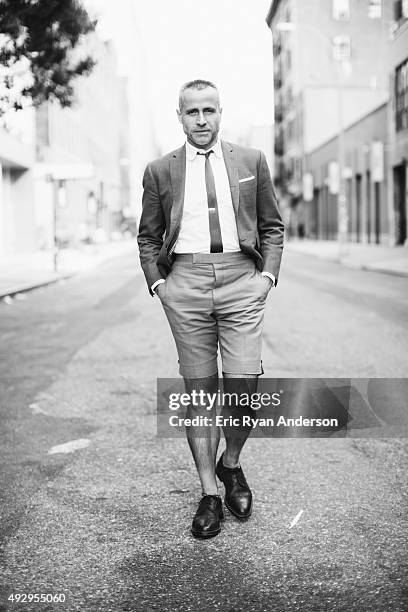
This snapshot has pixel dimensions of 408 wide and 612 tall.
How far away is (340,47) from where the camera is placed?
35.1 m

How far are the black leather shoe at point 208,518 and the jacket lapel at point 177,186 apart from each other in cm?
124

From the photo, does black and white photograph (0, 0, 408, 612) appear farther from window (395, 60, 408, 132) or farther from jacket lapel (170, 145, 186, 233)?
window (395, 60, 408, 132)

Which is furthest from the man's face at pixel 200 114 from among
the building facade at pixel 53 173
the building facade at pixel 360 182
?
the building facade at pixel 360 182

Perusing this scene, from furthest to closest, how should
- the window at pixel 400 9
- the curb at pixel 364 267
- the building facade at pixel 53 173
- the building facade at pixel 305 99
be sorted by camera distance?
the building facade at pixel 305 99 < the building facade at pixel 53 173 < the window at pixel 400 9 < the curb at pixel 364 267

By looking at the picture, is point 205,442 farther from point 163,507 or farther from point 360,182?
point 360,182

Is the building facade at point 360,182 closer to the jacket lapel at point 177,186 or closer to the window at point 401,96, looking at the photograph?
the window at point 401,96

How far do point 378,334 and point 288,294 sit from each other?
597 cm

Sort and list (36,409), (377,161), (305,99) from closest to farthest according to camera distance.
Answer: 1. (36,409)
2. (377,161)
3. (305,99)

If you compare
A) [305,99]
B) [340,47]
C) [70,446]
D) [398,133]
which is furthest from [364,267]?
[305,99]

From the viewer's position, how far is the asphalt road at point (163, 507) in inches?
117

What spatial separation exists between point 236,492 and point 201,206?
4.46 ft

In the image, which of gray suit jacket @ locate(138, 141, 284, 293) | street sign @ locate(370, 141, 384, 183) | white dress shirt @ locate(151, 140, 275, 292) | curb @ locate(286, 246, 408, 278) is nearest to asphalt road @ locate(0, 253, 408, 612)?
gray suit jacket @ locate(138, 141, 284, 293)

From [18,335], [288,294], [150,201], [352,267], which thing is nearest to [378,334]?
[18,335]

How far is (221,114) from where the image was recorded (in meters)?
3.61
